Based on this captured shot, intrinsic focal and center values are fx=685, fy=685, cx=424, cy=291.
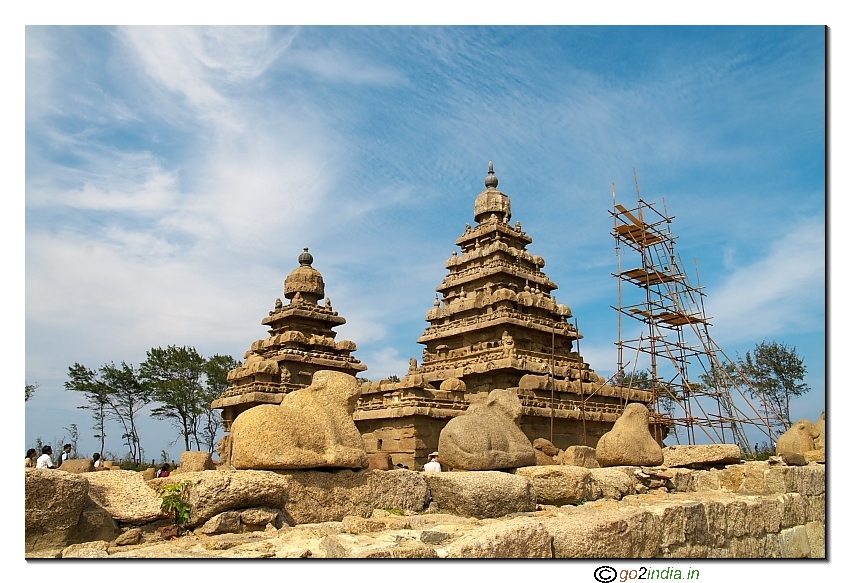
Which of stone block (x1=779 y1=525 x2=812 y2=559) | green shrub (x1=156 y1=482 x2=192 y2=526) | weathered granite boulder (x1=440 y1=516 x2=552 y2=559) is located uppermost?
green shrub (x1=156 y1=482 x2=192 y2=526)

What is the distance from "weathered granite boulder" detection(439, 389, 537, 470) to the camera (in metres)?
9.54

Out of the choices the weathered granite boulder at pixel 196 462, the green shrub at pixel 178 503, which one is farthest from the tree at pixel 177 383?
the green shrub at pixel 178 503

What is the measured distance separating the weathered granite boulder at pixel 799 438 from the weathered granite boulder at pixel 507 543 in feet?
36.2

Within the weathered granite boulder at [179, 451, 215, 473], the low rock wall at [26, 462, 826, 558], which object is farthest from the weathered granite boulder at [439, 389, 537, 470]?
the weathered granite boulder at [179, 451, 215, 473]

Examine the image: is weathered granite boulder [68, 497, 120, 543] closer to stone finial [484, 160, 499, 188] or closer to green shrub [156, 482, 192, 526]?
green shrub [156, 482, 192, 526]

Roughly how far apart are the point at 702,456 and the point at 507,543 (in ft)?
25.5

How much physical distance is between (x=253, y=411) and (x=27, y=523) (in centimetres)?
220

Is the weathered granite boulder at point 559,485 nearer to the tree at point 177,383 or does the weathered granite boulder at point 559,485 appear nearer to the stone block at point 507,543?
the stone block at point 507,543

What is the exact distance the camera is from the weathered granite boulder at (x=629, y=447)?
38.5ft

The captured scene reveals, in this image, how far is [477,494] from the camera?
745cm

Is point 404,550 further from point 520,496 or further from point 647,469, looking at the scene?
point 647,469

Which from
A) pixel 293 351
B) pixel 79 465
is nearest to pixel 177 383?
pixel 293 351

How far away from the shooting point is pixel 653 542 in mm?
6668

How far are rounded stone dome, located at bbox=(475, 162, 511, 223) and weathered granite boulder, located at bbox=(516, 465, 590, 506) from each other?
20372 millimetres
